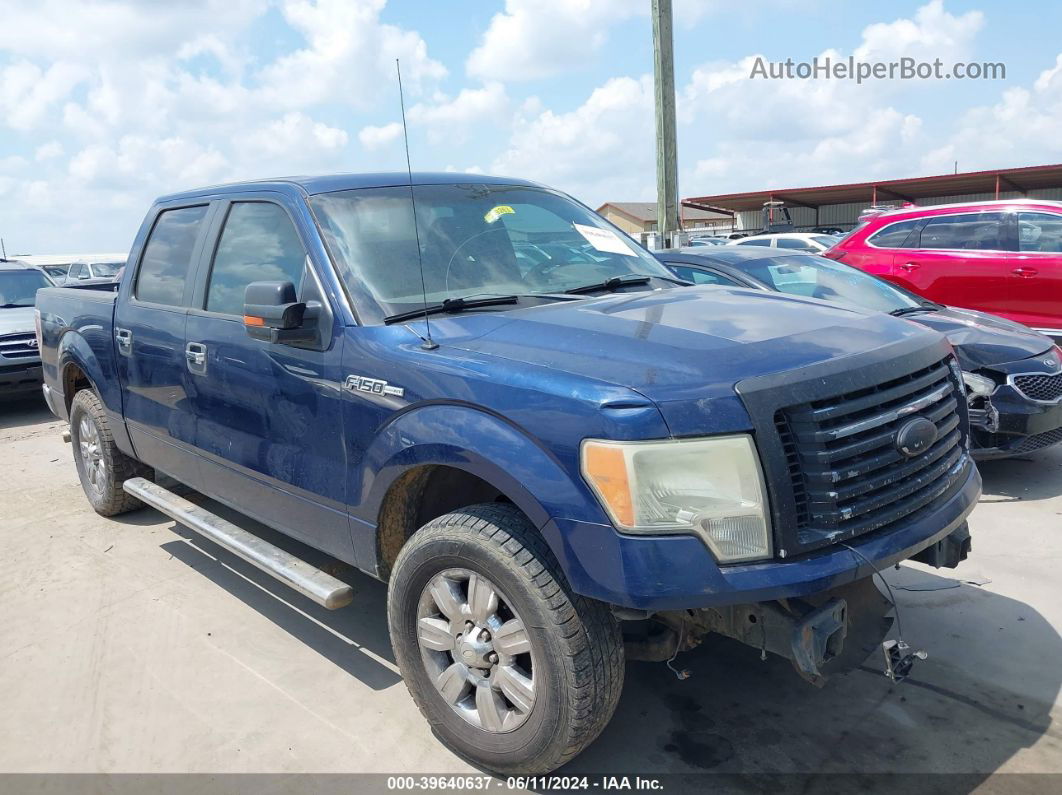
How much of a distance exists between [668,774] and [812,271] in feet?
15.1

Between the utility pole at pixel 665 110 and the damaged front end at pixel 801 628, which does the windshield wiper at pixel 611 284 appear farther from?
the utility pole at pixel 665 110

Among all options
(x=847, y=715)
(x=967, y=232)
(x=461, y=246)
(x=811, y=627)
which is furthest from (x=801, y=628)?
(x=967, y=232)

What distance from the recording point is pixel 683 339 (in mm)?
2693

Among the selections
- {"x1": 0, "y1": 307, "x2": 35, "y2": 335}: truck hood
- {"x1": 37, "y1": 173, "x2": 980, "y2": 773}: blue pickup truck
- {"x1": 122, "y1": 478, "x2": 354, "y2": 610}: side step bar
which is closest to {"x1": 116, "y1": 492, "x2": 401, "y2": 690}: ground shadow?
{"x1": 122, "y1": 478, "x2": 354, "y2": 610}: side step bar

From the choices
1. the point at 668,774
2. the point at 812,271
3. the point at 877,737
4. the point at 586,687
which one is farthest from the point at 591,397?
the point at 812,271

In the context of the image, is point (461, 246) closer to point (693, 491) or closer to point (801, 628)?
point (693, 491)

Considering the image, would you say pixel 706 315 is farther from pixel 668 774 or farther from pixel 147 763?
pixel 147 763

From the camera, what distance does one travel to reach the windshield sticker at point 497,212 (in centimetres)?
377

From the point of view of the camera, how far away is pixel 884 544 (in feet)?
8.31

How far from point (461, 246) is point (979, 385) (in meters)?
3.76

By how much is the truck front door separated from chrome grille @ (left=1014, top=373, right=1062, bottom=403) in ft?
14.7

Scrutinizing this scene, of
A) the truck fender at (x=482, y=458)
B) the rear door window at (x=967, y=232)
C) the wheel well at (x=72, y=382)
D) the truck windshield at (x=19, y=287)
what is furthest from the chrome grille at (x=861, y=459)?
the truck windshield at (x=19, y=287)

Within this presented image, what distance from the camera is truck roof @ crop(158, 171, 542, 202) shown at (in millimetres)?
3676

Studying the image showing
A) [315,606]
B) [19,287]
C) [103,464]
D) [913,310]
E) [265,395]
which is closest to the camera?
[265,395]
